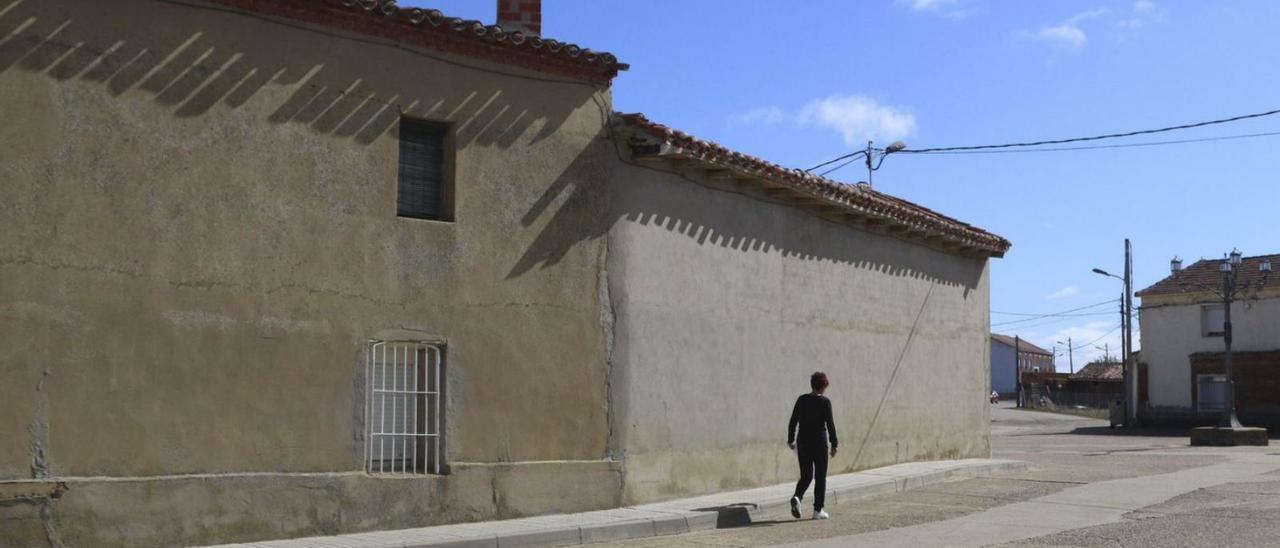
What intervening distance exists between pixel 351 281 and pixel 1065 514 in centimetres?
731

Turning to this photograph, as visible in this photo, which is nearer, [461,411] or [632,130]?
[461,411]

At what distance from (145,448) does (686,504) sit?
5.57 m

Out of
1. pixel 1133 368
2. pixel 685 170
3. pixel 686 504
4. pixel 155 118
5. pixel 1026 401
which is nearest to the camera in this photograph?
pixel 155 118

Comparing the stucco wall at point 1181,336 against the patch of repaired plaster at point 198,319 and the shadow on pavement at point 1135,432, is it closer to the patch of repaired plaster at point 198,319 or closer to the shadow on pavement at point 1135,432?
the shadow on pavement at point 1135,432

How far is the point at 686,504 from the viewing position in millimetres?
13398

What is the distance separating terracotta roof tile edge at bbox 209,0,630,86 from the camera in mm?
11133

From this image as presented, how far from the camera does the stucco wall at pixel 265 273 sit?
964 centimetres

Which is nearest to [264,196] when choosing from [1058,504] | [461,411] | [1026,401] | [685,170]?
[461,411]

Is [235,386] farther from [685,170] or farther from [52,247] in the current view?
[685,170]

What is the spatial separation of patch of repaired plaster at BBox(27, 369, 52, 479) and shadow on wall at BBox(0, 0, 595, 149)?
2.34 m

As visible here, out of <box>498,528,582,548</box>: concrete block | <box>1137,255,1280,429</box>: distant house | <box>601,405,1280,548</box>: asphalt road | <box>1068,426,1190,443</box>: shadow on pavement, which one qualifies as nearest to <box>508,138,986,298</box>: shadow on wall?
<box>498,528,582,548</box>: concrete block

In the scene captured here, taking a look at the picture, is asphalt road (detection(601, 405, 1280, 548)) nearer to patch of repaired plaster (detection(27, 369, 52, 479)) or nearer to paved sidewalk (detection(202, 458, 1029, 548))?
paved sidewalk (detection(202, 458, 1029, 548))

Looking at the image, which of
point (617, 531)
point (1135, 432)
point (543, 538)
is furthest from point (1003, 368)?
point (543, 538)

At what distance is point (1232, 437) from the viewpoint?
29656mm
